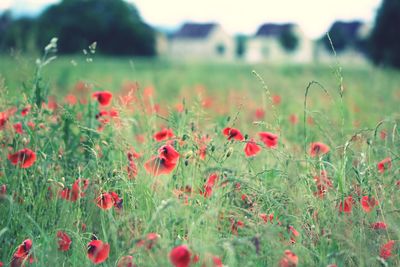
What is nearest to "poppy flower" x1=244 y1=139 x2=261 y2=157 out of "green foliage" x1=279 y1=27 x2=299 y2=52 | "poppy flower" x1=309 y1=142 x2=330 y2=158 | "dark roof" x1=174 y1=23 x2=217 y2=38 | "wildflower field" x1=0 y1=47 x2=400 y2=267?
"wildflower field" x1=0 y1=47 x2=400 y2=267

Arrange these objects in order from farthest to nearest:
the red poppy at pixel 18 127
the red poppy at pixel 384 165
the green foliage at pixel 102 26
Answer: the green foliage at pixel 102 26
the red poppy at pixel 18 127
the red poppy at pixel 384 165

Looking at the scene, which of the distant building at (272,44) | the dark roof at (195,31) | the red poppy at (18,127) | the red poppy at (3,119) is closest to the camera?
the red poppy at (3,119)

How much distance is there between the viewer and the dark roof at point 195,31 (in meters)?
61.2

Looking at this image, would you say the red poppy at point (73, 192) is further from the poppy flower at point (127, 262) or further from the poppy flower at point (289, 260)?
the poppy flower at point (289, 260)

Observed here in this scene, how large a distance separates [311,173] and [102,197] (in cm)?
82

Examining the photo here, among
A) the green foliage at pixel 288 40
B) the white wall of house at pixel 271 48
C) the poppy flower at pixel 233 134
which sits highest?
A: the poppy flower at pixel 233 134

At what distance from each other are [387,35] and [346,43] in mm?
20836

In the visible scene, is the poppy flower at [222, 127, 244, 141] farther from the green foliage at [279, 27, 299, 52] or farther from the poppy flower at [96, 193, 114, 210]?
the green foliage at [279, 27, 299, 52]

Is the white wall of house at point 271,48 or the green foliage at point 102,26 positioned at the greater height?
the green foliage at point 102,26

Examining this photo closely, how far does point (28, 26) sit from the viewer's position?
2866 centimetres

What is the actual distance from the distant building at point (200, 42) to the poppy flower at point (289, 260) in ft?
193

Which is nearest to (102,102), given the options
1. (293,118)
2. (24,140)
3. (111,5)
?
(24,140)

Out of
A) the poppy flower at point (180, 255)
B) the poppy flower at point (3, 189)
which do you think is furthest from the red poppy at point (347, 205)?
the poppy flower at point (3, 189)

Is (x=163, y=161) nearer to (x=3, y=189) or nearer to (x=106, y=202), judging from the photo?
(x=106, y=202)
